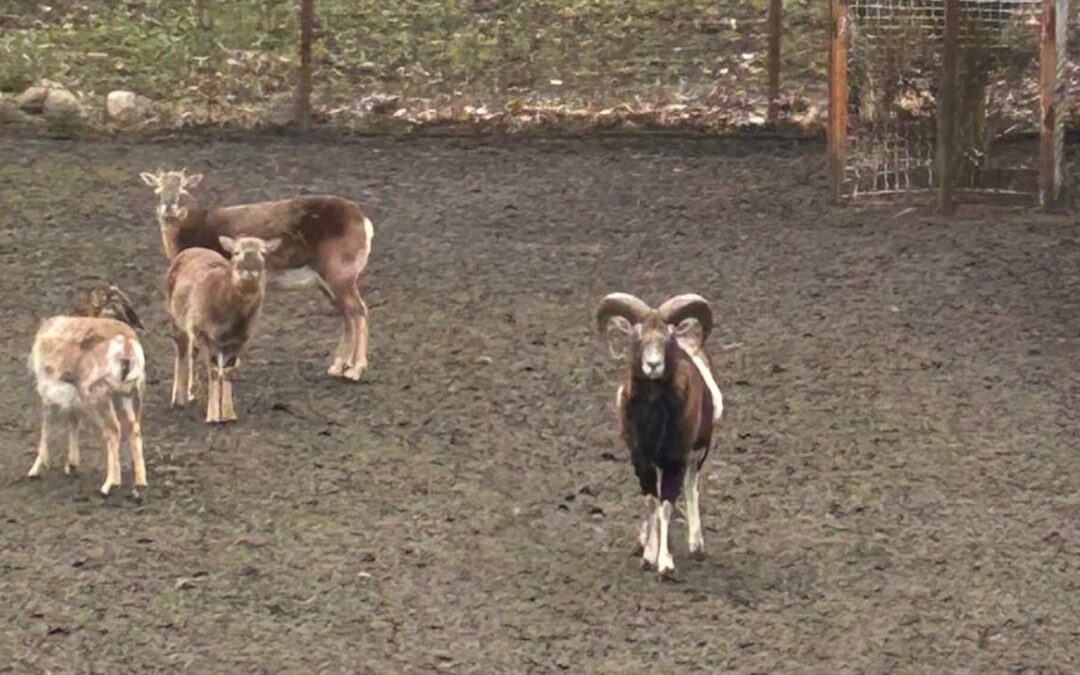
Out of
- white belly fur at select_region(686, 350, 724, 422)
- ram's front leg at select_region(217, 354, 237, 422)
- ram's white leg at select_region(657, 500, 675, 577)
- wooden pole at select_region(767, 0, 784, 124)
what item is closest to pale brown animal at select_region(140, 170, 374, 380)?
ram's front leg at select_region(217, 354, 237, 422)

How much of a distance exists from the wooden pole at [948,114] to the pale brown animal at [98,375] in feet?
22.1

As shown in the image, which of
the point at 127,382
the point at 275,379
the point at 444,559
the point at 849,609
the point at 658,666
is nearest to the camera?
the point at 658,666

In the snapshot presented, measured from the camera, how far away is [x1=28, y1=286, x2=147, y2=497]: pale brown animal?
Result: 28.8 feet

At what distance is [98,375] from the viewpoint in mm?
8797

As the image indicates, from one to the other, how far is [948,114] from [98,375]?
7.06 meters

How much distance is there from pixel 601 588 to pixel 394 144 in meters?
9.05

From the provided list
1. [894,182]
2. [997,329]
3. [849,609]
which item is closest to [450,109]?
[894,182]

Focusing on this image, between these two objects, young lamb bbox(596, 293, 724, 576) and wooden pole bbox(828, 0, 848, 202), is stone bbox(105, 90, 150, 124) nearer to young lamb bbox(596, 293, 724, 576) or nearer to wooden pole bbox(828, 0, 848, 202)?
wooden pole bbox(828, 0, 848, 202)

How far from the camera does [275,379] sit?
10867mm

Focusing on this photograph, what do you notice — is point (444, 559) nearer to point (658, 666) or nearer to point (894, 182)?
point (658, 666)

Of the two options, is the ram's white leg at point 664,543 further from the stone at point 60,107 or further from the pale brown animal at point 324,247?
the stone at point 60,107

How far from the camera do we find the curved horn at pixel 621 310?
26.6ft

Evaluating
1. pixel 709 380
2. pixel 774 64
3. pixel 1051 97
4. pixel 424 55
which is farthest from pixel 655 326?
pixel 424 55

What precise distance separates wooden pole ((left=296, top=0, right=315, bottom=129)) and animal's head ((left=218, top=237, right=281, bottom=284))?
6714 mm
